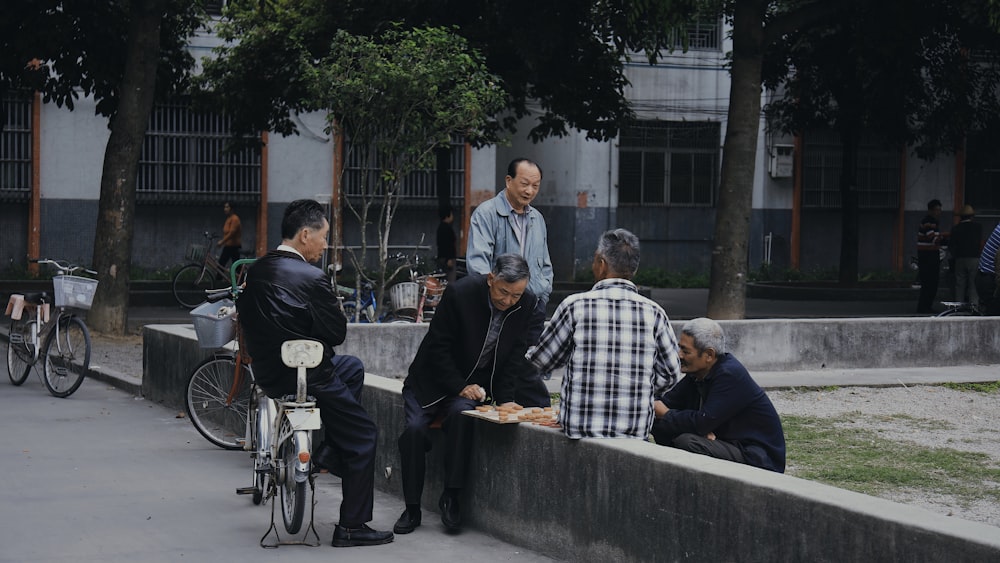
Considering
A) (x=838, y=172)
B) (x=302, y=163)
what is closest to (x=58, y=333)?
(x=302, y=163)

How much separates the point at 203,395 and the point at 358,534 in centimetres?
332

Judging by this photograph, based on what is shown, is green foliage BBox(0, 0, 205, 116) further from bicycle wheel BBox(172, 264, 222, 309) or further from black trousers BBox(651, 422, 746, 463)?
black trousers BBox(651, 422, 746, 463)

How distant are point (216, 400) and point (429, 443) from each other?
2.93 meters

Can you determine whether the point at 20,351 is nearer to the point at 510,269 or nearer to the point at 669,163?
the point at 510,269

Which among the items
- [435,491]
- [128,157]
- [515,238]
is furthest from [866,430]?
[128,157]

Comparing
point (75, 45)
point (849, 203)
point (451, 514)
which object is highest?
point (75, 45)

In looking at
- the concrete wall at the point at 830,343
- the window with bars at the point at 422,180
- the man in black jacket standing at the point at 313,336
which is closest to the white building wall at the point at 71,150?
the window with bars at the point at 422,180

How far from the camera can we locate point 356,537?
21.8 feet

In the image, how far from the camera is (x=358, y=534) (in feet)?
21.9

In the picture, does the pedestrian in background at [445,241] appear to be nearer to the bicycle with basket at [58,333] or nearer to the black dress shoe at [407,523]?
the bicycle with basket at [58,333]

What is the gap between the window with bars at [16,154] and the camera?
2639 cm

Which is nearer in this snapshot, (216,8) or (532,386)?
(532,386)

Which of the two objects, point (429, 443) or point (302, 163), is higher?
point (302, 163)

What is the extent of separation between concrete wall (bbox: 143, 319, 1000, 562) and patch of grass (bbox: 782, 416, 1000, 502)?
235 centimetres
